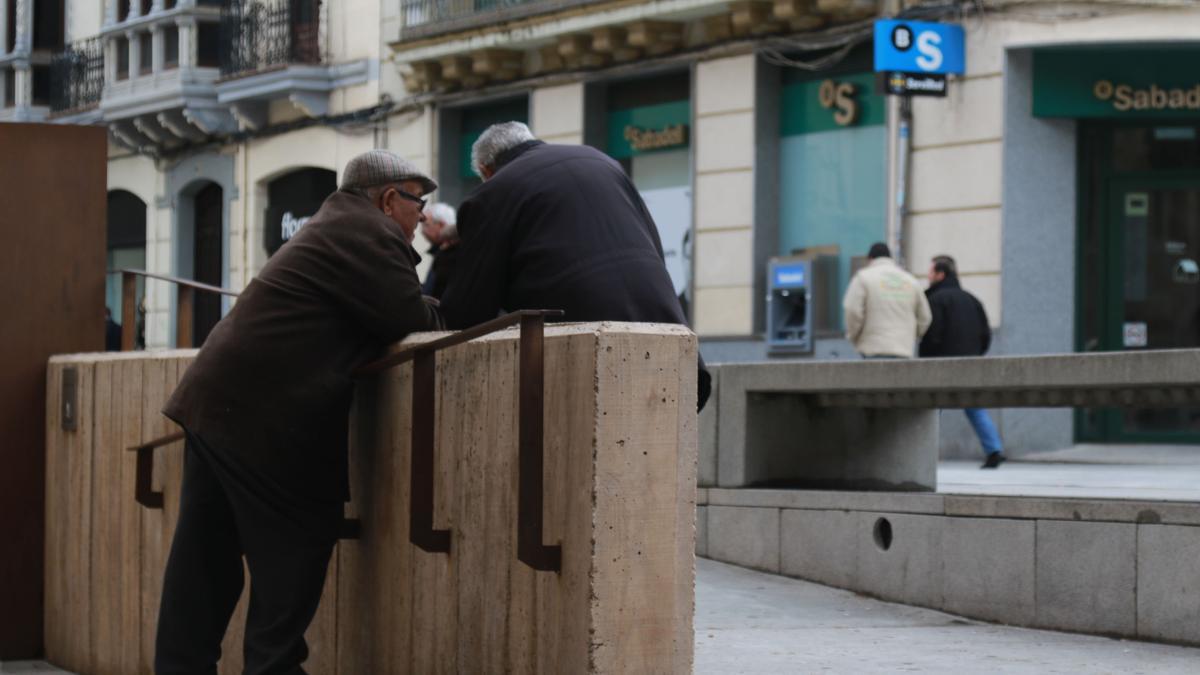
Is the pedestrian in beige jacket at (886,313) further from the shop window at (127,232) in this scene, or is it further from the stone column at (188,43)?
the shop window at (127,232)

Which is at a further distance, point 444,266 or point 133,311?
point 133,311

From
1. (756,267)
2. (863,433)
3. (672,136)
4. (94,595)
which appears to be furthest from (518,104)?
(94,595)

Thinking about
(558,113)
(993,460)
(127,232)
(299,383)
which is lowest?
(993,460)

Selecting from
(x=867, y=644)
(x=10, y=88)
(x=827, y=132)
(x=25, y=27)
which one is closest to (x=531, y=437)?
(x=867, y=644)

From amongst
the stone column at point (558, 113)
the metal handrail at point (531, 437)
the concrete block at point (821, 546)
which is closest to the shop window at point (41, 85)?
the stone column at point (558, 113)

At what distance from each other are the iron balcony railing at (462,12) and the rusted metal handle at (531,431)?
1692 cm

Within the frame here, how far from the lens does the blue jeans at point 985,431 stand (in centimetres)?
1564

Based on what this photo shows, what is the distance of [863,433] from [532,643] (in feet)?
21.2

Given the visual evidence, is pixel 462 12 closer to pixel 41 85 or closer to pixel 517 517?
pixel 41 85

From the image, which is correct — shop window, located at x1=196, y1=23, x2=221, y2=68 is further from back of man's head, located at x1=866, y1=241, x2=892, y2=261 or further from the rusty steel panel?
the rusty steel panel

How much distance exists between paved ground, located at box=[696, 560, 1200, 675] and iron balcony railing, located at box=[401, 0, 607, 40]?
12.4 meters

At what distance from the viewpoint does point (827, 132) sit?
19750mm

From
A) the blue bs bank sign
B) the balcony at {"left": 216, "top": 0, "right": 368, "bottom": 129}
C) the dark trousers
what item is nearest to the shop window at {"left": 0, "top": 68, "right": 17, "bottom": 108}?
the balcony at {"left": 216, "top": 0, "right": 368, "bottom": 129}

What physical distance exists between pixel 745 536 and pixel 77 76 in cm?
2349
